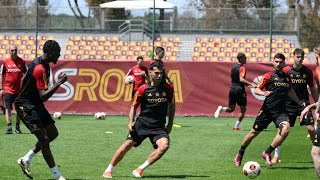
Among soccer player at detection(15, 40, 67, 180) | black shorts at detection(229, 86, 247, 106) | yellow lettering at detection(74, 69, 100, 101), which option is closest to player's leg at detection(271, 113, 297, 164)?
soccer player at detection(15, 40, 67, 180)

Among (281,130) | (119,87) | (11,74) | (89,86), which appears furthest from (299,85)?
(89,86)

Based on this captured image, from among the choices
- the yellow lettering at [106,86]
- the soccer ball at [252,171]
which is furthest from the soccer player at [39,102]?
the yellow lettering at [106,86]

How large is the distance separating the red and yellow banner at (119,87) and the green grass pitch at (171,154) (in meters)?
3.91

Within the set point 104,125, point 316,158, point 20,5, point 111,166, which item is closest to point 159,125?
point 111,166

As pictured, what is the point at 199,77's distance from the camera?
27.3m

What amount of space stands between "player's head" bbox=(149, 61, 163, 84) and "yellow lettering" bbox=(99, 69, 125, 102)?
1530 centimetres

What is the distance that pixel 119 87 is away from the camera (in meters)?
27.4

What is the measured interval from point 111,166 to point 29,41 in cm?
2905

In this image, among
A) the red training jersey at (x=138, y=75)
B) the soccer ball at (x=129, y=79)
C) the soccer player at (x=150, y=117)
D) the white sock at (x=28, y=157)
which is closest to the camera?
the white sock at (x=28, y=157)

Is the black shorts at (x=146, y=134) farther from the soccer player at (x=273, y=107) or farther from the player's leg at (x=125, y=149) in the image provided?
the soccer player at (x=273, y=107)

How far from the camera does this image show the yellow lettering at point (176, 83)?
27.2 metres

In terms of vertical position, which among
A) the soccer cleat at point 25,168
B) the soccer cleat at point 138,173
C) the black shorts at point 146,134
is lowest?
the soccer cleat at point 138,173

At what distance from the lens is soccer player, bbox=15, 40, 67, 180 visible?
37.1 ft

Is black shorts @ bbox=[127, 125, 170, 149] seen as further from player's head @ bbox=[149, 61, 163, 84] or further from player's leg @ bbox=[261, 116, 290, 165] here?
player's leg @ bbox=[261, 116, 290, 165]
